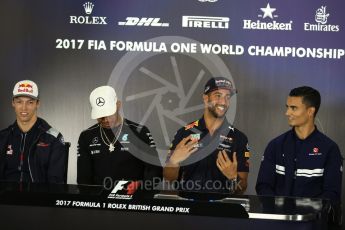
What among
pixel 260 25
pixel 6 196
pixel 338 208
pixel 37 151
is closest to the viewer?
pixel 6 196

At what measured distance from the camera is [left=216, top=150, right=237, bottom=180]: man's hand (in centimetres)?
427

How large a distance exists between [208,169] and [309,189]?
68 cm

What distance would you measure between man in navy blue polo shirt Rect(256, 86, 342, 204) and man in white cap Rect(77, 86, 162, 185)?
2.74 feet

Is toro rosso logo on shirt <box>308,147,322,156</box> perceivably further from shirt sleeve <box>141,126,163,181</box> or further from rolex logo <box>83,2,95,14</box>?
rolex logo <box>83,2,95,14</box>

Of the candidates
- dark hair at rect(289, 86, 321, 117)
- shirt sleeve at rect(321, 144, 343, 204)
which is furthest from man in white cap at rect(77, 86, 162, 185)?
shirt sleeve at rect(321, 144, 343, 204)

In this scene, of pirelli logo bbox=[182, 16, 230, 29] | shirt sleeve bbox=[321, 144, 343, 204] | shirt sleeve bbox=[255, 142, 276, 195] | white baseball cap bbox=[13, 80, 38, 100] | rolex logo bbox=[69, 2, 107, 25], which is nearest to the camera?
shirt sleeve bbox=[321, 144, 343, 204]

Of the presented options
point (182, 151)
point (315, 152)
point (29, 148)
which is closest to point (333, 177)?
point (315, 152)

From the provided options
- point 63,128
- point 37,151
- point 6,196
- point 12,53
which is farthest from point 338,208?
point 12,53

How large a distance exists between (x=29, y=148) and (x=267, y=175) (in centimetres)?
156

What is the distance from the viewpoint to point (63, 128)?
17.3ft

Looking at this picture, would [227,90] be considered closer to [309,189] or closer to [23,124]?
[309,189]

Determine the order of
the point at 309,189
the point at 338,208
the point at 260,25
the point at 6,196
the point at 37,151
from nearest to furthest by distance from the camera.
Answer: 1. the point at 6,196
2. the point at 338,208
3. the point at 309,189
4. the point at 37,151
5. the point at 260,25

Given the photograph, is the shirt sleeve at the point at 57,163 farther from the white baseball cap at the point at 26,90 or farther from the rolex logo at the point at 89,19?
the rolex logo at the point at 89,19

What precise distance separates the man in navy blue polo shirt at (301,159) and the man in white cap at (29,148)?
1327mm
